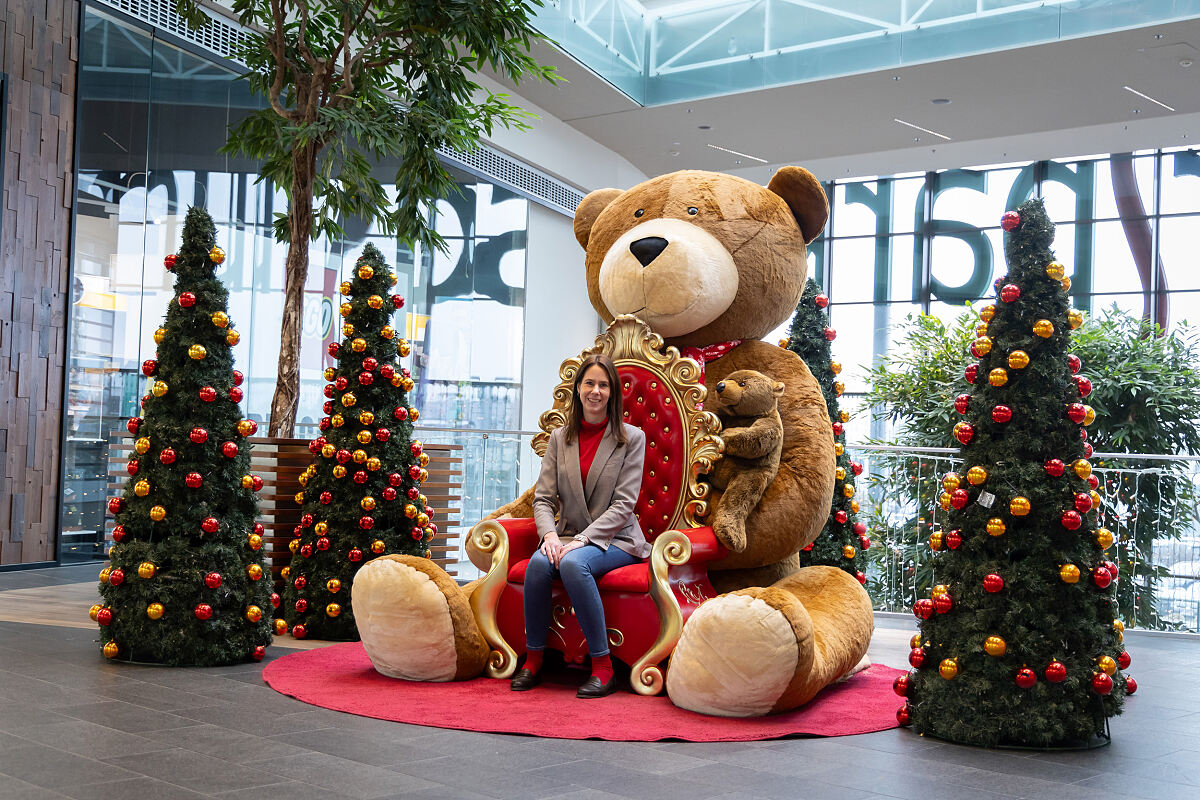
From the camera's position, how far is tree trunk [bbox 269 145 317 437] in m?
5.84

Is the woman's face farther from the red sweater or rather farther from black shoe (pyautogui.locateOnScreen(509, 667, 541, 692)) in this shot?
black shoe (pyautogui.locateOnScreen(509, 667, 541, 692))

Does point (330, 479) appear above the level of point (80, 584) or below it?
above

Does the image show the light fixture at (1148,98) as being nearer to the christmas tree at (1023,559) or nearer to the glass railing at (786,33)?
the glass railing at (786,33)

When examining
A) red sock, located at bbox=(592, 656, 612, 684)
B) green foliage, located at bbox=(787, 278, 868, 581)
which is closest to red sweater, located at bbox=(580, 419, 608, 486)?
red sock, located at bbox=(592, 656, 612, 684)

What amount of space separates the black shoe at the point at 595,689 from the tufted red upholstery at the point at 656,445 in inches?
25.2

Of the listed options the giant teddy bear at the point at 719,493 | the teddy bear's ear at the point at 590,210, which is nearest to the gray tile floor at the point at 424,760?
the giant teddy bear at the point at 719,493

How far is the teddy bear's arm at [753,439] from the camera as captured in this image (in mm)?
3998

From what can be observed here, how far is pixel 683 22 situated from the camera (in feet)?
39.0

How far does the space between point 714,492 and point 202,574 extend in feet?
6.52

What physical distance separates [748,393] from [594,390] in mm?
590

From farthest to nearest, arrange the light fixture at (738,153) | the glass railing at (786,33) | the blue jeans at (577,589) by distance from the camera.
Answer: the light fixture at (738,153), the glass railing at (786,33), the blue jeans at (577,589)

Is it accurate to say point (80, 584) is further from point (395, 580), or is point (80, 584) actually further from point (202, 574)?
point (395, 580)

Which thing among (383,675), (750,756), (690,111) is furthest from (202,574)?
(690,111)

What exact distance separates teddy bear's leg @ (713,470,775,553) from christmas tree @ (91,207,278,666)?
6.00 ft
